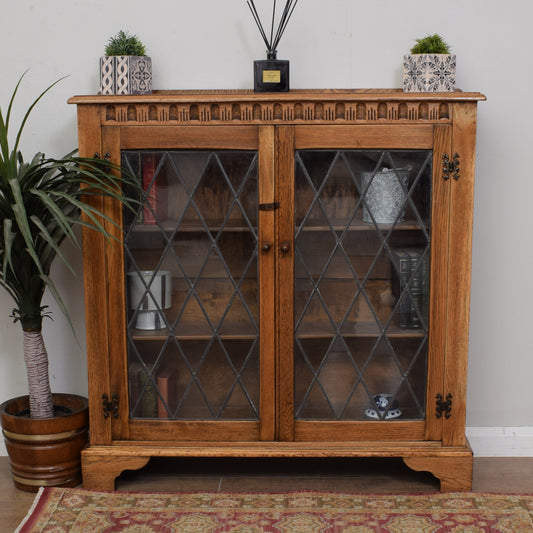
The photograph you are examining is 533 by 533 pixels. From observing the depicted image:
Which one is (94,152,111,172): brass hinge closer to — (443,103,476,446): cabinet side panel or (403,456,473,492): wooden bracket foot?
(443,103,476,446): cabinet side panel

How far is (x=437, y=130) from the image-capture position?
2.29m

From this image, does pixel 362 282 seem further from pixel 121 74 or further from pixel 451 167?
pixel 121 74

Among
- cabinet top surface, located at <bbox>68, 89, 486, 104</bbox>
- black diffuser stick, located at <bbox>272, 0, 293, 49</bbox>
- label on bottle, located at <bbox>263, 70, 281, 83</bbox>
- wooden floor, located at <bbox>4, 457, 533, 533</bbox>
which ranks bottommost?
wooden floor, located at <bbox>4, 457, 533, 533</bbox>

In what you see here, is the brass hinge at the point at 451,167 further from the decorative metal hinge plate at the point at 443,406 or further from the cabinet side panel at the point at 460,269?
the decorative metal hinge plate at the point at 443,406

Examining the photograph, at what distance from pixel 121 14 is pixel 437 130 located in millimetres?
1266

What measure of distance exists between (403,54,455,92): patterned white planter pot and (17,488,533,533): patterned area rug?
1384mm

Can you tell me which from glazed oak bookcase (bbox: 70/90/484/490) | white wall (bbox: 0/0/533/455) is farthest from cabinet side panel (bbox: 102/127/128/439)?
white wall (bbox: 0/0/533/455)

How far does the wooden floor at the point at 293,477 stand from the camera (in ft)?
8.18

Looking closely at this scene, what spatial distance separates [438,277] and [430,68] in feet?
2.32

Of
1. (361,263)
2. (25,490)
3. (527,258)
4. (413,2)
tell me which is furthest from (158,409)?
(413,2)

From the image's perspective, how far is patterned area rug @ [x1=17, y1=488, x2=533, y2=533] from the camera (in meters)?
2.20

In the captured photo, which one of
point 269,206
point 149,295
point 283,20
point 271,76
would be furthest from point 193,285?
point 283,20

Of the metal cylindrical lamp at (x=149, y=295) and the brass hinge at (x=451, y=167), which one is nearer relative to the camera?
the brass hinge at (x=451, y=167)

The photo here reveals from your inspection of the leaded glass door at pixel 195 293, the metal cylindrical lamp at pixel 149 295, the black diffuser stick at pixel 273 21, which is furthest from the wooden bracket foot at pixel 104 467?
the black diffuser stick at pixel 273 21
